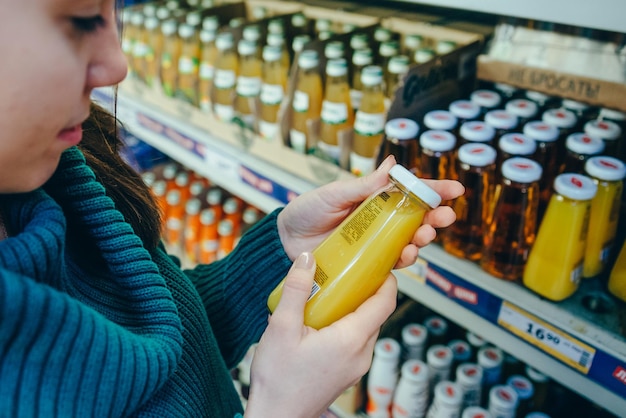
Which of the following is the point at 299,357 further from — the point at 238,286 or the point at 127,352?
the point at 238,286

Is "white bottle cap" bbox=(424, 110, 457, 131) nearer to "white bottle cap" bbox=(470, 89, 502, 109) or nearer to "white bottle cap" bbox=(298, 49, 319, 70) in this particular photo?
"white bottle cap" bbox=(470, 89, 502, 109)

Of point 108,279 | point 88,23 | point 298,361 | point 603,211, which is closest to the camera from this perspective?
point 88,23

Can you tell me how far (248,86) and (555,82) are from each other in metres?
0.77

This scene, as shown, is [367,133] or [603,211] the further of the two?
[367,133]

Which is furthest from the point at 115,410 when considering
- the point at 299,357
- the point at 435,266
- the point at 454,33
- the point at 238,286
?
the point at 454,33

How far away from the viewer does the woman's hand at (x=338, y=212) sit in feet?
2.52

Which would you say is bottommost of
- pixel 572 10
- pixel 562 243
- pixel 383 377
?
pixel 383 377

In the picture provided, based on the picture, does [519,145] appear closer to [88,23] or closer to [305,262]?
[305,262]

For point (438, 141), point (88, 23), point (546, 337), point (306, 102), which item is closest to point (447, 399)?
point (546, 337)

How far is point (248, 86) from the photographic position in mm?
1495

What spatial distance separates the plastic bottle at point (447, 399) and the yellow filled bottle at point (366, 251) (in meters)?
0.57

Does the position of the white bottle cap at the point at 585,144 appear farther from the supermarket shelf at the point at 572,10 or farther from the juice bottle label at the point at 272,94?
the juice bottle label at the point at 272,94

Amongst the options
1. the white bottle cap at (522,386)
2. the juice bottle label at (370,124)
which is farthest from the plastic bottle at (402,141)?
the white bottle cap at (522,386)

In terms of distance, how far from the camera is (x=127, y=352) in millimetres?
600
